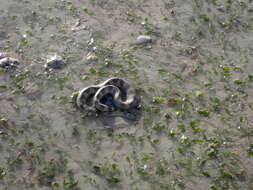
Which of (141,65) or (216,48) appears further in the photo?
(216,48)

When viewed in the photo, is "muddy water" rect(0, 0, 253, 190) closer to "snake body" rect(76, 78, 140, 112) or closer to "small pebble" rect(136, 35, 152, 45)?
"small pebble" rect(136, 35, 152, 45)

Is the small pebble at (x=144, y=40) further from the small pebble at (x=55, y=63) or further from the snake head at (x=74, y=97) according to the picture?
the snake head at (x=74, y=97)

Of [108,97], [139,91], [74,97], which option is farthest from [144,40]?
[74,97]

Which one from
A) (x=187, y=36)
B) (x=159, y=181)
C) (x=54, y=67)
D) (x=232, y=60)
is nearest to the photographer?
(x=159, y=181)

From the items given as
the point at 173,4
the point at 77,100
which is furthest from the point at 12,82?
the point at 173,4

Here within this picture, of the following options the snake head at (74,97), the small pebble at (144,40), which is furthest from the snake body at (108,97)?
the small pebble at (144,40)

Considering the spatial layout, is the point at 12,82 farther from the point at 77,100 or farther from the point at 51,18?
the point at 51,18
